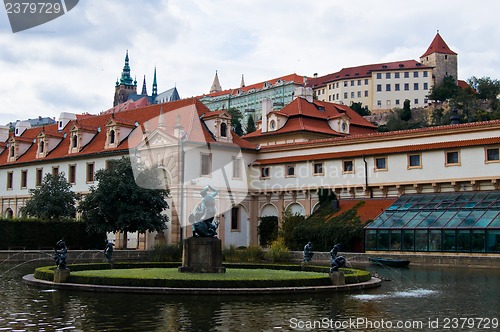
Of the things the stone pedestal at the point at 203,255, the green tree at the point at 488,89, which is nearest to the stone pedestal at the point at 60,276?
the stone pedestal at the point at 203,255

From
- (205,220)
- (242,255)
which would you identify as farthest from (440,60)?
(205,220)

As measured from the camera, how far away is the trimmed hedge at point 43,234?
1880 inches

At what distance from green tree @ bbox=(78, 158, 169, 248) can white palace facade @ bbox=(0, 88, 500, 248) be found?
19.3ft

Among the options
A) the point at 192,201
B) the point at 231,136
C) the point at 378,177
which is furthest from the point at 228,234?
the point at 378,177

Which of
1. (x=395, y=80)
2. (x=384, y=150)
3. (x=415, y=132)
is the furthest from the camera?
(x=395, y=80)

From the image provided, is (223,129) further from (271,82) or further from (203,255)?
(271,82)

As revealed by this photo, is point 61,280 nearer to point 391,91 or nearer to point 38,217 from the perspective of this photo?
point 38,217

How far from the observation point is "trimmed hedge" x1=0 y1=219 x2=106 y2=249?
47750mm

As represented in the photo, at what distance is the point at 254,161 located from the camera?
60.1m

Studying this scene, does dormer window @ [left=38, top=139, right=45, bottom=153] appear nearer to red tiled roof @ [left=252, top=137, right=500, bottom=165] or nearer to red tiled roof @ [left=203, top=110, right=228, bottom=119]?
red tiled roof @ [left=203, top=110, right=228, bottom=119]

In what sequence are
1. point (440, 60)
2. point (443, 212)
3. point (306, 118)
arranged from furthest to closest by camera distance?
point (440, 60), point (306, 118), point (443, 212)

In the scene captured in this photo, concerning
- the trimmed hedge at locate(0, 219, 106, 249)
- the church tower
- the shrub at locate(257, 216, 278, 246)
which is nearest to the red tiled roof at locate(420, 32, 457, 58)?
the church tower

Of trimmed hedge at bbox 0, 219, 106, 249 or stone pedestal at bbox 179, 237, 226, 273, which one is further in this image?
trimmed hedge at bbox 0, 219, 106, 249

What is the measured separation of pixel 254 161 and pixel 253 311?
43480 mm
